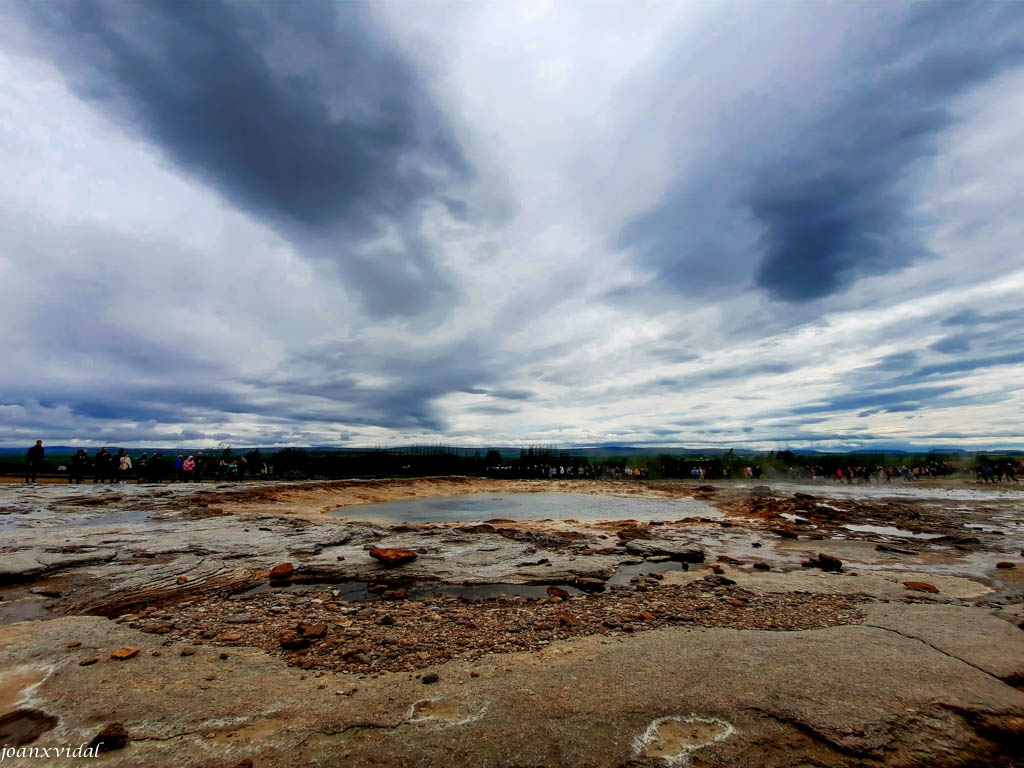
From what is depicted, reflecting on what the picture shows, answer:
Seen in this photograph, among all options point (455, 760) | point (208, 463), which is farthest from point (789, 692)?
point (208, 463)

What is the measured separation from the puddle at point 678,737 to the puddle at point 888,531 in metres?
14.5

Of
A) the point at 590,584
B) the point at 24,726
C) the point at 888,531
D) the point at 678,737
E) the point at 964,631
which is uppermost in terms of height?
the point at 24,726

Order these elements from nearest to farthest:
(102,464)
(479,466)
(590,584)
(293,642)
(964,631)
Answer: (293,642) < (964,631) < (590,584) < (102,464) < (479,466)

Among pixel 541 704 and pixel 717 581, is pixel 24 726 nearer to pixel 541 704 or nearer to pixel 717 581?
pixel 541 704

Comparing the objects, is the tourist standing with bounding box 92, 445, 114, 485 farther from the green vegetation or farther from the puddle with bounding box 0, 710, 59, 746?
the puddle with bounding box 0, 710, 59, 746

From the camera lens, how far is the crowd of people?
2536cm

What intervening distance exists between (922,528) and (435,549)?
54.4ft

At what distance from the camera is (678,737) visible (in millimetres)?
3174

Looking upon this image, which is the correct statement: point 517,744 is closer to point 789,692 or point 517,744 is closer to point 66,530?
point 789,692

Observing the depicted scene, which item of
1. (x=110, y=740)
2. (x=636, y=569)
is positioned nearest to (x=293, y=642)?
(x=110, y=740)

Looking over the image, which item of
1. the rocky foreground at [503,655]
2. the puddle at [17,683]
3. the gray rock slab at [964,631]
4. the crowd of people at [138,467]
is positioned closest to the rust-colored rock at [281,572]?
the rocky foreground at [503,655]

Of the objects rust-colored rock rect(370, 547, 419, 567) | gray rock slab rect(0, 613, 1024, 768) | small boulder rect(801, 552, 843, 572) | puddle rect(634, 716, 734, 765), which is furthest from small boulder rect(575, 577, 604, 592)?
small boulder rect(801, 552, 843, 572)

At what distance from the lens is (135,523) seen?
42.8 feet
